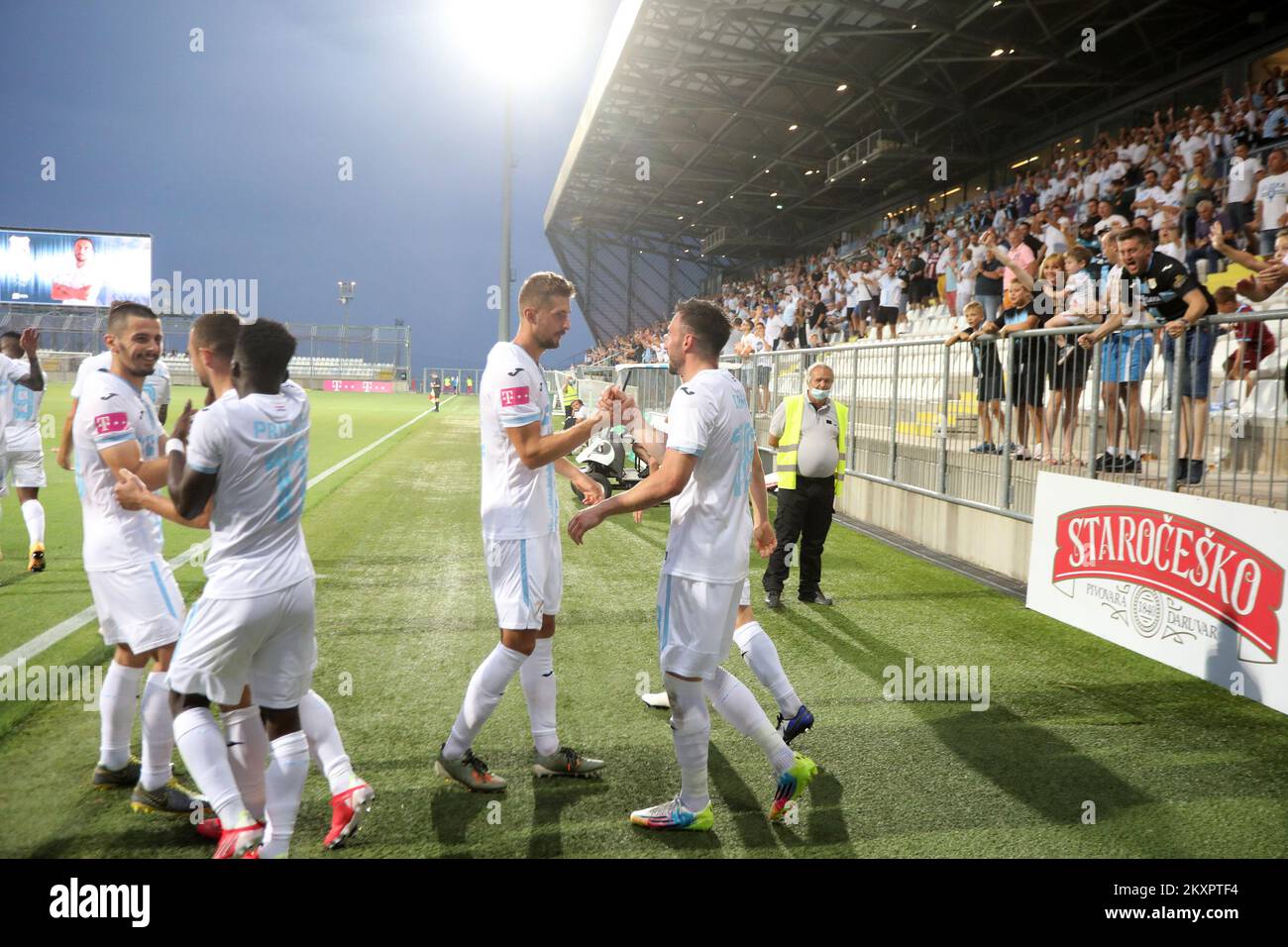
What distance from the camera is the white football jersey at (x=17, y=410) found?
7.69m

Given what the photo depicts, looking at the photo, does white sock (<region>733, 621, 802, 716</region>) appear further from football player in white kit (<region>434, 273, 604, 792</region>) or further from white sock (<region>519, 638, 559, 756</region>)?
football player in white kit (<region>434, 273, 604, 792</region>)

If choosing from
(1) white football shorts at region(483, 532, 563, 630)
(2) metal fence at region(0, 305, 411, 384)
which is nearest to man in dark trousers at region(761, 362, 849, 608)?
(1) white football shorts at region(483, 532, 563, 630)

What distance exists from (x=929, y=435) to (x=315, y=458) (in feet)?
41.0

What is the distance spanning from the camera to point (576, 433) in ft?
10.9

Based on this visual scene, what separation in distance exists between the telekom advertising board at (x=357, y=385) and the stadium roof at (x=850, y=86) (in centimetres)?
2668

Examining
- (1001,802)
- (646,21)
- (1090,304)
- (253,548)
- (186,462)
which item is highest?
(646,21)

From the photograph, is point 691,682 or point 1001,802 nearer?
point 691,682

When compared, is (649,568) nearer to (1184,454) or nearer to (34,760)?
(1184,454)

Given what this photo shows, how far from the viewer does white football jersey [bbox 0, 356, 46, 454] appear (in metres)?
7.69

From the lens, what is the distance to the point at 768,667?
417cm

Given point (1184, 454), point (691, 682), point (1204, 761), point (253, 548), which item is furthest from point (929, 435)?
point (253, 548)

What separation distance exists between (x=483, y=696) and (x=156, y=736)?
51.9 inches

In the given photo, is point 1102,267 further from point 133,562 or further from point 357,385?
point 357,385

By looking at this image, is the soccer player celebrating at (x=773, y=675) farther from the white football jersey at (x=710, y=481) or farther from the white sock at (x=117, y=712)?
the white sock at (x=117, y=712)
